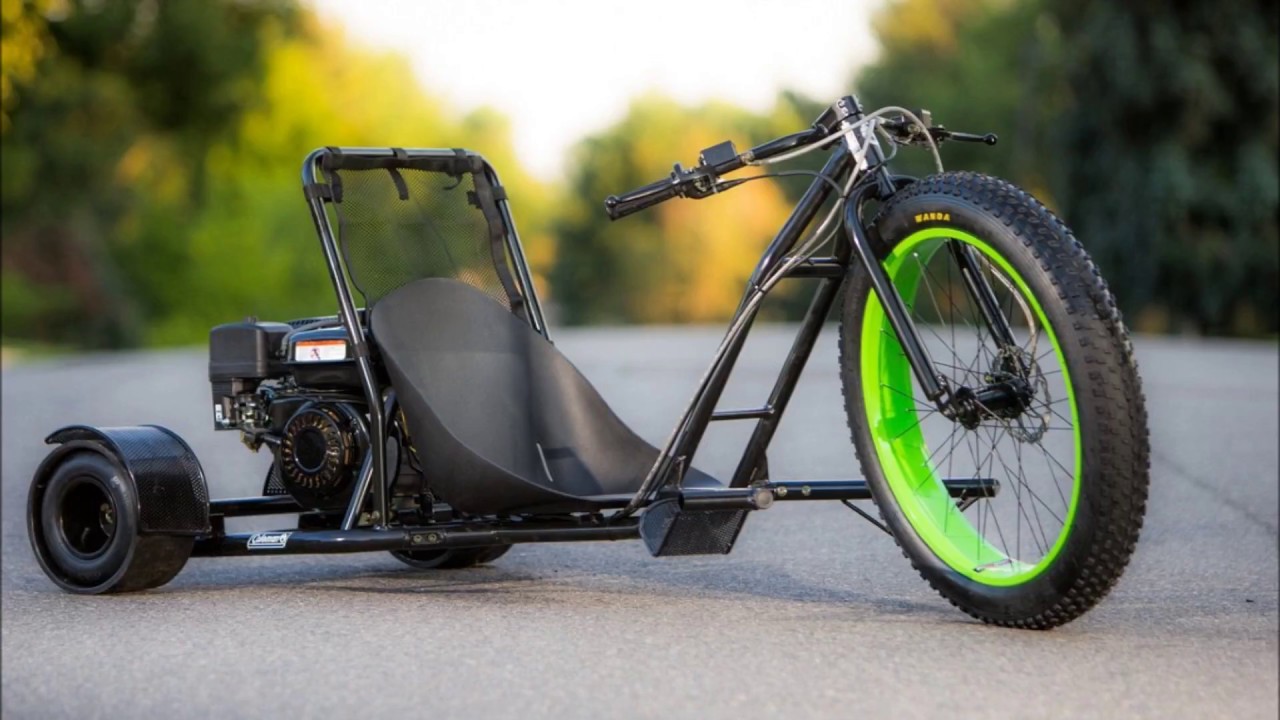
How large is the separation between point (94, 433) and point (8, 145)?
1503 inches

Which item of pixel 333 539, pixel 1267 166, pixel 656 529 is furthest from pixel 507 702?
pixel 1267 166

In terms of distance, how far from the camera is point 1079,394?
4.66 meters

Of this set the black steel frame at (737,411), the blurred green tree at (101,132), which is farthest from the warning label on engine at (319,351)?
the blurred green tree at (101,132)

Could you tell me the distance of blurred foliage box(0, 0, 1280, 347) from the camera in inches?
1580

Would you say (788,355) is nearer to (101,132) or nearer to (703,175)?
(703,175)

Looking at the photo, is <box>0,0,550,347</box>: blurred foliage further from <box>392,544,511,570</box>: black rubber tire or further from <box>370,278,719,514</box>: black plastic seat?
<box>370,278,719,514</box>: black plastic seat

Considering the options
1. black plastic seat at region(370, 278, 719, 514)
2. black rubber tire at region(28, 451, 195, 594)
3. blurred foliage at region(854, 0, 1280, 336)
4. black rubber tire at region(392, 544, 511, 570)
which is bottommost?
black rubber tire at region(392, 544, 511, 570)

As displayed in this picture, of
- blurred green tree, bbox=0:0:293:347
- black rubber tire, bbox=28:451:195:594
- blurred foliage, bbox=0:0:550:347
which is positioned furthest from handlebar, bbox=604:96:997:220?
blurred foliage, bbox=0:0:550:347

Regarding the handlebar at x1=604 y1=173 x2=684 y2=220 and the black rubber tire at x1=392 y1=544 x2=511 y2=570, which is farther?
the black rubber tire at x1=392 y1=544 x2=511 y2=570

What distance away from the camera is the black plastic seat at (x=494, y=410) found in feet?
19.4

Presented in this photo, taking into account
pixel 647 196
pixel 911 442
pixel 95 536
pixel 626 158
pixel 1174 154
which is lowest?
pixel 95 536

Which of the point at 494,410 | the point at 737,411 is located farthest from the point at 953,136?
the point at 494,410

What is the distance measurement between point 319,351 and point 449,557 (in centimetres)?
92

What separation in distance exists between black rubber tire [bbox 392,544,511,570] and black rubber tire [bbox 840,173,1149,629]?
2.14 meters
